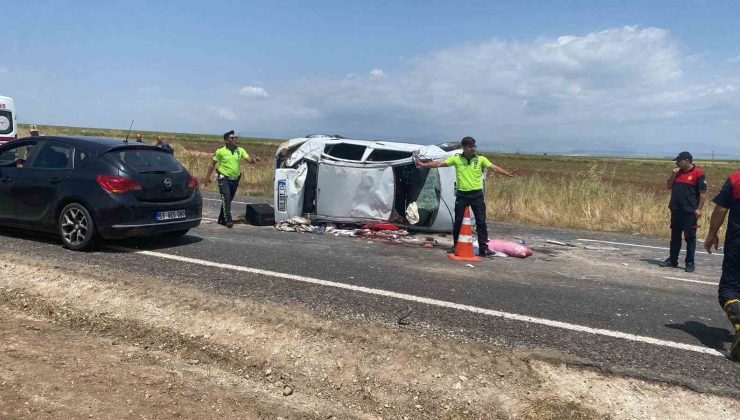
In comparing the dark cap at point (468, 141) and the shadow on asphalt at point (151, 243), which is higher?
the dark cap at point (468, 141)

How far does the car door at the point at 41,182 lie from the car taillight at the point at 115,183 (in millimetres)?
666

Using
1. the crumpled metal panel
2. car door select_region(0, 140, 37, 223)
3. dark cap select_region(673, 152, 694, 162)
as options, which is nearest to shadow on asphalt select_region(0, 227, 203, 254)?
car door select_region(0, 140, 37, 223)

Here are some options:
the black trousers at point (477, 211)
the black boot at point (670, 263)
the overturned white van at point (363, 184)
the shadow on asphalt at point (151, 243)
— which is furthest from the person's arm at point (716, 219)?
the shadow on asphalt at point (151, 243)

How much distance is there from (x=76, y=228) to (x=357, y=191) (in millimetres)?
4925

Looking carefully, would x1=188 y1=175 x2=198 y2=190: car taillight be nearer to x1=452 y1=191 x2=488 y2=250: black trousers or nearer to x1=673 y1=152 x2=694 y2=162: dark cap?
x1=452 y1=191 x2=488 y2=250: black trousers

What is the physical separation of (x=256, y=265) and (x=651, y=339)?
176 inches

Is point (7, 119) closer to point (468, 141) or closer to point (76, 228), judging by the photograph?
point (76, 228)

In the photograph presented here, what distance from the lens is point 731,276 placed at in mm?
4555

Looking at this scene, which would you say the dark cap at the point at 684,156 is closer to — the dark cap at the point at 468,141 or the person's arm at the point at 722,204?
the dark cap at the point at 468,141

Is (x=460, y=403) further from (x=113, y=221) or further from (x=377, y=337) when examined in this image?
(x=113, y=221)

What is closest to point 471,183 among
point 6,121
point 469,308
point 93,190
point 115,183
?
point 469,308

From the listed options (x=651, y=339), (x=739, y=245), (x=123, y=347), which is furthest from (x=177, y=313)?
(x=739, y=245)

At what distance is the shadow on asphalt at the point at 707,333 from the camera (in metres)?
4.67

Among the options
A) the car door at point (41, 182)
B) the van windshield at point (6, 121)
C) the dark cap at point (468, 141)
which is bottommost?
the car door at point (41, 182)
